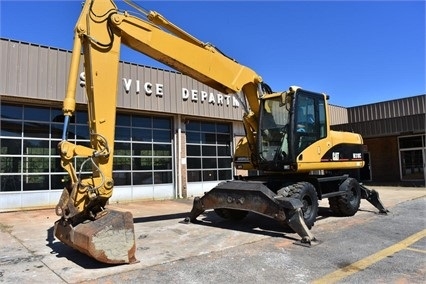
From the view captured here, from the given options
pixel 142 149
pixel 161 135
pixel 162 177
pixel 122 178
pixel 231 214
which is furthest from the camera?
pixel 161 135

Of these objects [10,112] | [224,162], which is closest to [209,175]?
[224,162]

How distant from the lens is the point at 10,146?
521 inches

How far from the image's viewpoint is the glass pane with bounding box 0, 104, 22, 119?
1320 centimetres

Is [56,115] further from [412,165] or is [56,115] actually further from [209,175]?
[412,165]

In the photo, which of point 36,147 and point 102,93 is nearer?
point 102,93

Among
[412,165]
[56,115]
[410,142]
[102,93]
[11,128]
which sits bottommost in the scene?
[412,165]

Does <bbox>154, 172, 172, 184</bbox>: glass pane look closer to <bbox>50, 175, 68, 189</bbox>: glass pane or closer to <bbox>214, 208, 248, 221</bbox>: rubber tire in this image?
<bbox>50, 175, 68, 189</bbox>: glass pane

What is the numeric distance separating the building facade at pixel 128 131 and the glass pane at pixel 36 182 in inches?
1.3

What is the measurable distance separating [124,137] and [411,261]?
12.1 metres

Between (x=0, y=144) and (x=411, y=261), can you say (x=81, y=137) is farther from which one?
(x=411, y=261)

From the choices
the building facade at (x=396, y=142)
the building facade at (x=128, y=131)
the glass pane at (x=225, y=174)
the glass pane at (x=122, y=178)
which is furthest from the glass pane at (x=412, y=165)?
the glass pane at (x=122, y=178)

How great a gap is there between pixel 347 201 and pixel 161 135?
919cm

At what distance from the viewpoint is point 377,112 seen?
2681cm

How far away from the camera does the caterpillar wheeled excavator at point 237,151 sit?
600cm
